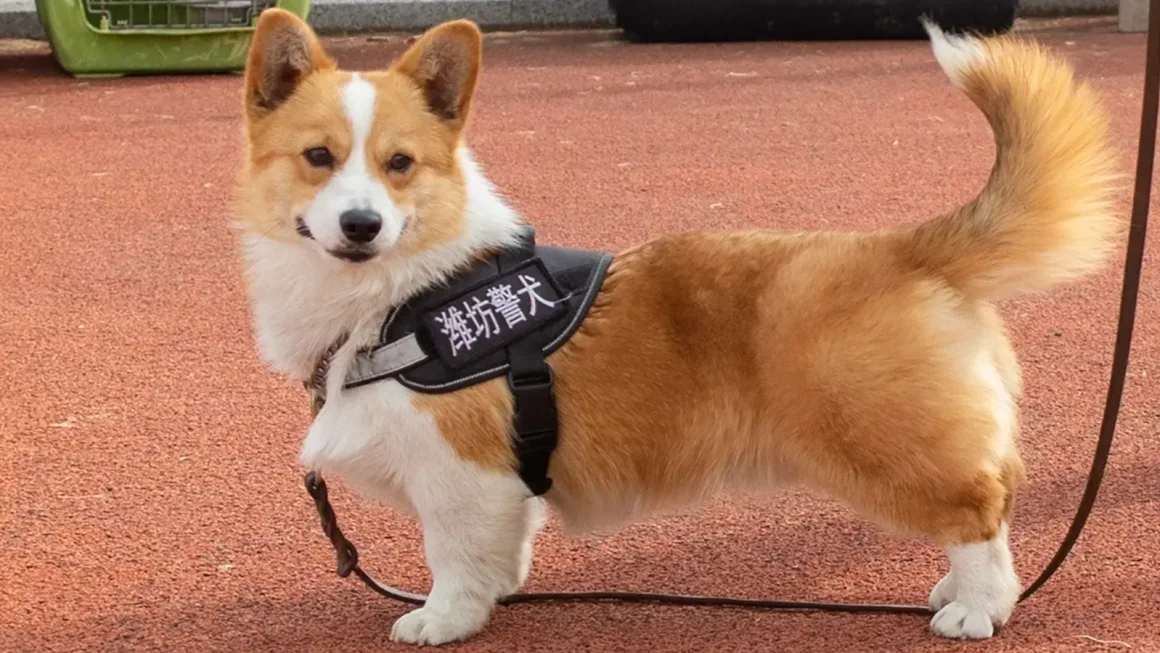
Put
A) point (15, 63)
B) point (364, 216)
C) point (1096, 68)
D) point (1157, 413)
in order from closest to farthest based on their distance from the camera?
point (364, 216) < point (1157, 413) < point (1096, 68) < point (15, 63)

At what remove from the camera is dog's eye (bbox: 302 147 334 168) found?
3205 mm

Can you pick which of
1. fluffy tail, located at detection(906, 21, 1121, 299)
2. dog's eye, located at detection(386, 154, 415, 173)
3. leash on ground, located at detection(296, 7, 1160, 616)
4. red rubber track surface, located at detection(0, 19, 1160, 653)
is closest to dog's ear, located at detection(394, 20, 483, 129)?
dog's eye, located at detection(386, 154, 415, 173)

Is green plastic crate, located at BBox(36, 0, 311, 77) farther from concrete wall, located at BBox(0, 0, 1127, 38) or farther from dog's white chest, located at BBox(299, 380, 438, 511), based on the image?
dog's white chest, located at BBox(299, 380, 438, 511)

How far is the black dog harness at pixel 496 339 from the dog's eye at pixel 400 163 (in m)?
0.26

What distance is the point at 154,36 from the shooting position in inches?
425

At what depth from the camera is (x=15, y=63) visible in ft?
37.9

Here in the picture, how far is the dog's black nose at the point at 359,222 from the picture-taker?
10.1 ft

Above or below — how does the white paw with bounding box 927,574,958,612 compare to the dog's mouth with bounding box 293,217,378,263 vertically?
below

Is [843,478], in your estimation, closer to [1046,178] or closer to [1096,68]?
[1046,178]

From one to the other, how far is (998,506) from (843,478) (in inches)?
12.8

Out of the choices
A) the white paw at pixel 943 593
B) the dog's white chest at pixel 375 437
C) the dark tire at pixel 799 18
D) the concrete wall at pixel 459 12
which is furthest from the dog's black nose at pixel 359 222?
the concrete wall at pixel 459 12

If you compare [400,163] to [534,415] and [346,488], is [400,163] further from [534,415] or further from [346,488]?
[346,488]

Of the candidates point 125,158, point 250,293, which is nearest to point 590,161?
point 125,158

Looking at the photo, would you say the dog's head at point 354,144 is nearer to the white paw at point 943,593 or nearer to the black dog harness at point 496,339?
the black dog harness at point 496,339
